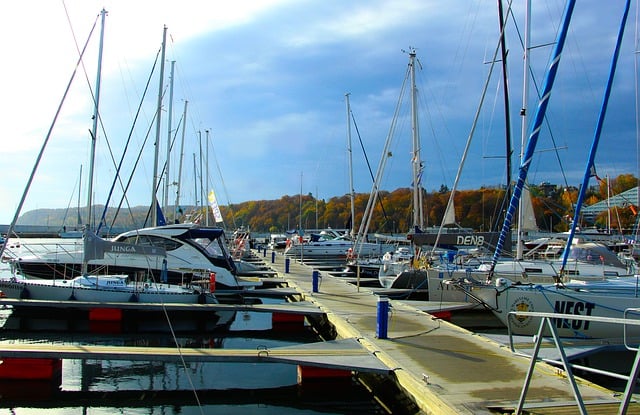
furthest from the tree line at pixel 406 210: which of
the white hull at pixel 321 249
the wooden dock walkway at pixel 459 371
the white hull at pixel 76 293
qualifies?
the wooden dock walkway at pixel 459 371

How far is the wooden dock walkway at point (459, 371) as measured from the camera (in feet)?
24.6

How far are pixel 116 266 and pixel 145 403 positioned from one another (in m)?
11.0

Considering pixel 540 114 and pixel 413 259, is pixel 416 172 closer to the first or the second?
pixel 413 259

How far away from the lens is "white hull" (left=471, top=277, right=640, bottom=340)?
45.4 feet

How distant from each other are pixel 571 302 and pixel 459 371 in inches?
246

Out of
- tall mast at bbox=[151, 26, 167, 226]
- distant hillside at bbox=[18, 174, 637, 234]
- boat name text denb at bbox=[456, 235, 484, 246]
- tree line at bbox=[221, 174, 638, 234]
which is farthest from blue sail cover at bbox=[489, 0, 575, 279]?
tree line at bbox=[221, 174, 638, 234]

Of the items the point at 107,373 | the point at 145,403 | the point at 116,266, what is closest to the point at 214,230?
the point at 116,266

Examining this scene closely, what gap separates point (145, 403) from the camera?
10.4 metres

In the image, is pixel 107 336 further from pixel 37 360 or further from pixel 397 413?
pixel 397 413

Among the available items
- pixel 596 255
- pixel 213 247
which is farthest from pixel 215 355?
pixel 596 255

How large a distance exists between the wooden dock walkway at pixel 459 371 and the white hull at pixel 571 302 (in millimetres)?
2000

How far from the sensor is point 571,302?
45.7 feet

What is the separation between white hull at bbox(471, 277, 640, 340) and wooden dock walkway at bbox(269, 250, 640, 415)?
6.56 ft

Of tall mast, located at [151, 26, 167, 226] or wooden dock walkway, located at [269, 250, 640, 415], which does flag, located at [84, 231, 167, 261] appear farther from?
wooden dock walkway, located at [269, 250, 640, 415]
